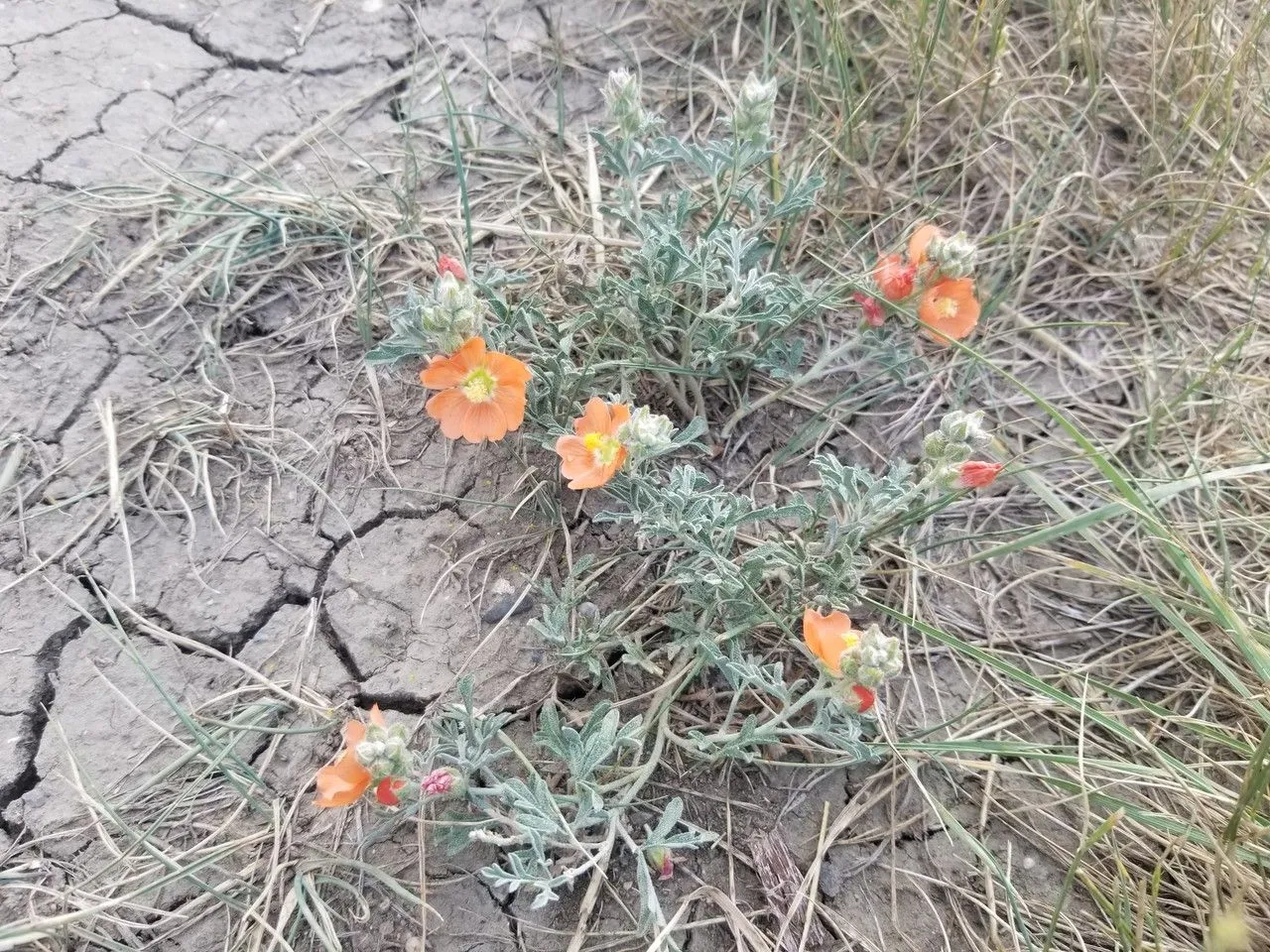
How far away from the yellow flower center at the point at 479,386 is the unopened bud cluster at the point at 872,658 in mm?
913

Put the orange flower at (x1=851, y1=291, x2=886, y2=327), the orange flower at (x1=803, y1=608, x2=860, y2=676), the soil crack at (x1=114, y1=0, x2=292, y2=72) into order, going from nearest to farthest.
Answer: the orange flower at (x1=803, y1=608, x2=860, y2=676), the orange flower at (x1=851, y1=291, x2=886, y2=327), the soil crack at (x1=114, y1=0, x2=292, y2=72)

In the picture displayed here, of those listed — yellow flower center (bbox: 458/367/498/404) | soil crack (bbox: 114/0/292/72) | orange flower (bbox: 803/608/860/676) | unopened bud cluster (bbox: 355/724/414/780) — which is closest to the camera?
unopened bud cluster (bbox: 355/724/414/780)

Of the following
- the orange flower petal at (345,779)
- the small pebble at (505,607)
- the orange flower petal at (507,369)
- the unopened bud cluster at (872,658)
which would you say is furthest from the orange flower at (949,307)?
the orange flower petal at (345,779)

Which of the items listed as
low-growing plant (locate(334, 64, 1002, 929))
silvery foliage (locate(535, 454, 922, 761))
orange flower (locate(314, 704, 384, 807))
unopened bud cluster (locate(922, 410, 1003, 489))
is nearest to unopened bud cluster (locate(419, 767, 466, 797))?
low-growing plant (locate(334, 64, 1002, 929))

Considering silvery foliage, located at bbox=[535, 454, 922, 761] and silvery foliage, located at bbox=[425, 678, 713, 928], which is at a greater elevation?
silvery foliage, located at bbox=[535, 454, 922, 761]

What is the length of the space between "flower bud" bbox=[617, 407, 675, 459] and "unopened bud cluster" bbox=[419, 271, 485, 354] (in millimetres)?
385

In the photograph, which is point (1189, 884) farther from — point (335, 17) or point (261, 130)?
point (335, 17)

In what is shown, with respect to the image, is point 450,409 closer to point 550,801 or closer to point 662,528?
point 662,528

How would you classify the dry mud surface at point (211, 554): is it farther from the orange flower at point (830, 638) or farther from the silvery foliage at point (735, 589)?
the orange flower at point (830, 638)

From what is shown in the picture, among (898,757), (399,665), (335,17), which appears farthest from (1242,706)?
(335,17)

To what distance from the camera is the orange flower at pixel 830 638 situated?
5.36 feet

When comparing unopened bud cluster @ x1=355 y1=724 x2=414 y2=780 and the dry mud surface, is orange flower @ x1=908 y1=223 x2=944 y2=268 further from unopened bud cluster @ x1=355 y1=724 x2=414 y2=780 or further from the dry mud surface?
unopened bud cluster @ x1=355 y1=724 x2=414 y2=780

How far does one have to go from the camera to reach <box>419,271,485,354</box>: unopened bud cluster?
1.75 meters

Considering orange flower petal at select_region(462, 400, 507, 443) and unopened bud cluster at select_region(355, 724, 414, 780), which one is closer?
unopened bud cluster at select_region(355, 724, 414, 780)
